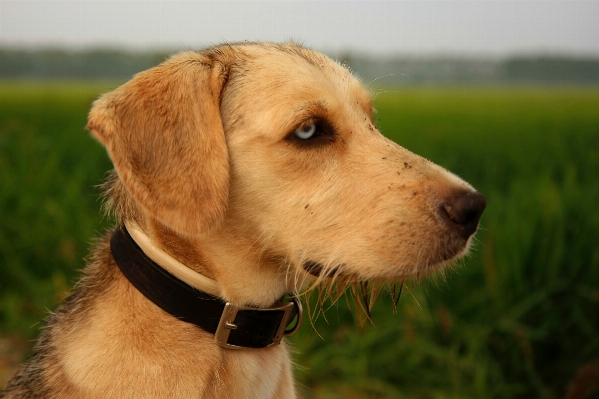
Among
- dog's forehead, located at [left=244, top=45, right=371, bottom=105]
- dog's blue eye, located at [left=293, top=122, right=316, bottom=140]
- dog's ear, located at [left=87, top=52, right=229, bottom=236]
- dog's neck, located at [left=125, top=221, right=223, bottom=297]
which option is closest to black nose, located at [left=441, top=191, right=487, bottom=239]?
dog's blue eye, located at [left=293, top=122, right=316, bottom=140]

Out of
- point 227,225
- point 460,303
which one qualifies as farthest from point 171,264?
point 460,303

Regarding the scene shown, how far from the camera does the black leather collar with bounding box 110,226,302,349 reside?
2584mm

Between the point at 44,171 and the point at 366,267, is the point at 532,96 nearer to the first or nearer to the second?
the point at 44,171

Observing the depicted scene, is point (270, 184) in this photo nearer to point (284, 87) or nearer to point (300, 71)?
point (284, 87)

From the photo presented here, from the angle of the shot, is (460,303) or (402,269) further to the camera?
(460,303)

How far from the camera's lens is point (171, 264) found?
2.62 metres

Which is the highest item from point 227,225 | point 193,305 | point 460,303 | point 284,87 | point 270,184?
point 284,87

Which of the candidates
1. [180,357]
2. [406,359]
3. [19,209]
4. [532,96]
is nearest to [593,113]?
[532,96]

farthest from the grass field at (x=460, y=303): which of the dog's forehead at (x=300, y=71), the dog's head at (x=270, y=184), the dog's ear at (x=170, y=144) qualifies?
the dog's ear at (x=170, y=144)

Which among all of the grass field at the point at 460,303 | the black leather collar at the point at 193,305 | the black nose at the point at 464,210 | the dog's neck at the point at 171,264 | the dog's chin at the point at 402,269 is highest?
the black nose at the point at 464,210

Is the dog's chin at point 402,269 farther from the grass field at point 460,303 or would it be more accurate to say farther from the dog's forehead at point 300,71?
the grass field at point 460,303

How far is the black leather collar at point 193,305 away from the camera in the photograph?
2.58 m

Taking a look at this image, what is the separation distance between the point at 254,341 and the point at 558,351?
133 inches

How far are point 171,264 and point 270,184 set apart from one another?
0.55 m
